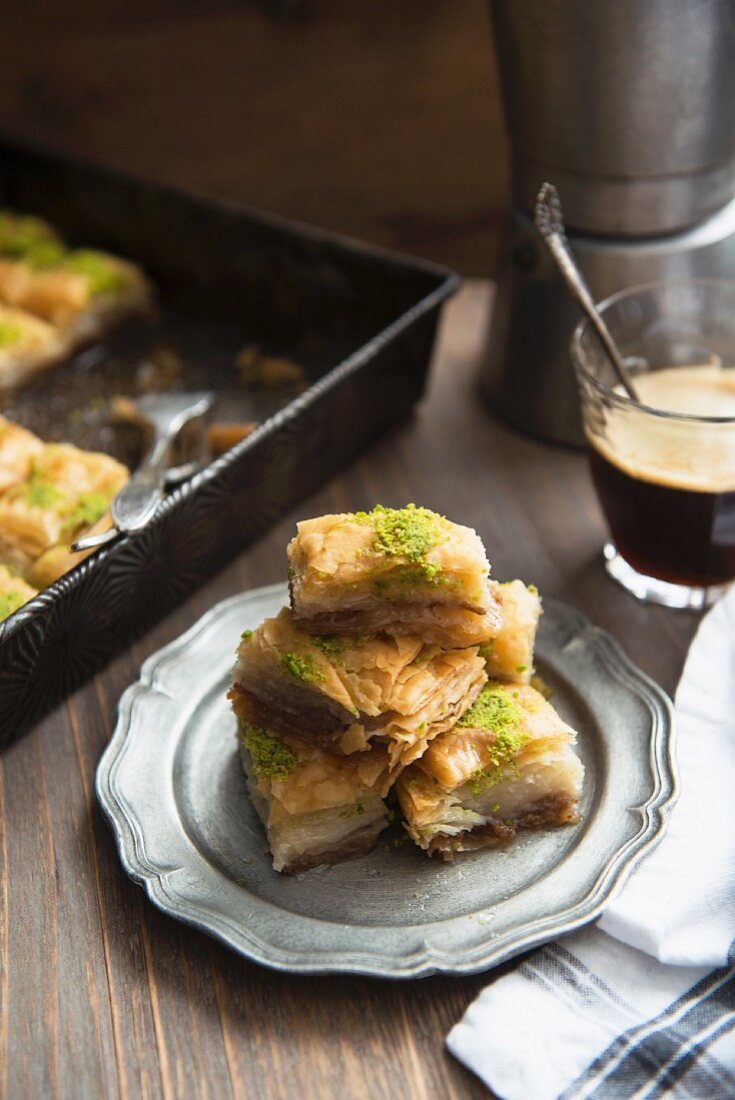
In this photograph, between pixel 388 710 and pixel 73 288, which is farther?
pixel 73 288

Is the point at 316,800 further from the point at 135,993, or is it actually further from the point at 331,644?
the point at 135,993

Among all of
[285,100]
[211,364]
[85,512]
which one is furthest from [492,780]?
[285,100]

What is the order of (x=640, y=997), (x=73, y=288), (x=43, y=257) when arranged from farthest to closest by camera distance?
(x=43, y=257), (x=73, y=288), (x=640, y=997)

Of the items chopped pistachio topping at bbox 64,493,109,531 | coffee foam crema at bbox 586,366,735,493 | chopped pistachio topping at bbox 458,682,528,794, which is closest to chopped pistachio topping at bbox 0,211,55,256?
chopped pistachio topping at bbox 64,493,109,531

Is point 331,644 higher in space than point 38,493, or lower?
higher

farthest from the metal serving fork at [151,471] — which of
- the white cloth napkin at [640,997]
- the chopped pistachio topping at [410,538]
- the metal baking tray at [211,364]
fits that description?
the white cloth napkin at [640,997]

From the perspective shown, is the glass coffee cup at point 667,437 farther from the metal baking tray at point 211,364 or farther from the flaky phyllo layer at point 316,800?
the flaky phyllo layer at point 316,800
